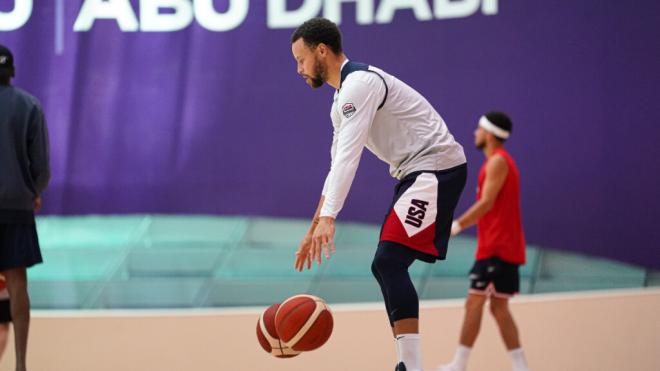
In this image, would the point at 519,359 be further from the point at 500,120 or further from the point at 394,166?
the point at 394,166

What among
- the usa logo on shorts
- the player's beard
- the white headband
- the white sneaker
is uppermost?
the player's beard

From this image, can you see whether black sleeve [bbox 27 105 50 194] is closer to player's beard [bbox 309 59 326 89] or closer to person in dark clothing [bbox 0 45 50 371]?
person in dark clothing [bbox 0 45 50 371]

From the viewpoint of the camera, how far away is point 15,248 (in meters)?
4.64

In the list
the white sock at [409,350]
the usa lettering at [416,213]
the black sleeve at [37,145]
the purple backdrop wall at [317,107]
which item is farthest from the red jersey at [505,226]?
the black sleeve at [37,145]

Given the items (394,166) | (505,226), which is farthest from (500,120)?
(394,166)

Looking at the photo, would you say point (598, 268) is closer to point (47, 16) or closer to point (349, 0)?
point (349, 0)

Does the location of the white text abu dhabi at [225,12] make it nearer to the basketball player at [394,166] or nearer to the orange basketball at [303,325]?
the basketball player at [394,166]

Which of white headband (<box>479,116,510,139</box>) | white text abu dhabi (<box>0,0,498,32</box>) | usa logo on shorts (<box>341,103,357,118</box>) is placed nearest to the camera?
usa logo on shorts (<box>341,103,357,118</box>)

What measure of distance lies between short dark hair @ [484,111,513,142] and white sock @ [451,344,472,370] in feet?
3.97

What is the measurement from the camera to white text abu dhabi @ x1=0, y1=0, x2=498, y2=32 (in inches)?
227

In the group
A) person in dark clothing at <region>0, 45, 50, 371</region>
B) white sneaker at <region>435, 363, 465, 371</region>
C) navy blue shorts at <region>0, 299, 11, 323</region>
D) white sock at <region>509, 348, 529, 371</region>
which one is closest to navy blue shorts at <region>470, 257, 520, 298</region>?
white sock at <region>509, 348, 529, 371</region>

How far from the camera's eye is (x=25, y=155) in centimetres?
474

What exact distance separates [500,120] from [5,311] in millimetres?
2888

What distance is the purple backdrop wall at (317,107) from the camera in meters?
5.59
